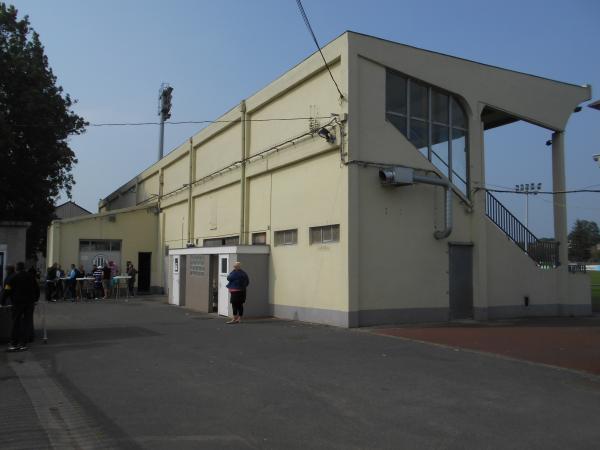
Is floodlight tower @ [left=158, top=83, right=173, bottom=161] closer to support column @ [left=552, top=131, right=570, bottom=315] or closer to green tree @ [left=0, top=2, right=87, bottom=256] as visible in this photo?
green tree @ [left=0, top=2, right=87, bottom=256]

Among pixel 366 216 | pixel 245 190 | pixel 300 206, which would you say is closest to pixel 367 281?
pixel 366 216

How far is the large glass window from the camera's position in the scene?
52.6 ft

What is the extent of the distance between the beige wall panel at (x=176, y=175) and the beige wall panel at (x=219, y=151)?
6.46 ft

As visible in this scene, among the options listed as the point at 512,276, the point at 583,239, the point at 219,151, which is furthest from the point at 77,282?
the point at 583,239

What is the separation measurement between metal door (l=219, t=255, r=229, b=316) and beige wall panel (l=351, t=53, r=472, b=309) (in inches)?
202

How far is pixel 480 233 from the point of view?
665 inches

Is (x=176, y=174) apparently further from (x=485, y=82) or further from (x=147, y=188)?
(x=485, y=82)

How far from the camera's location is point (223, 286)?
59.4 feet

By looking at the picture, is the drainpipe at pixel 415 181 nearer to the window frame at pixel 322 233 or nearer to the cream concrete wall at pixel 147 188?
the window frame at pixel 322 233

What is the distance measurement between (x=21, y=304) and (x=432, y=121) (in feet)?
39.9

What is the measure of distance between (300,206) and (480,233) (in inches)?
218

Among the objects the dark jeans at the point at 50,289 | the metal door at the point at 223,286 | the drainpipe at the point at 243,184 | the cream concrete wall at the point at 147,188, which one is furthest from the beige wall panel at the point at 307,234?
the cream concrete wall at the point at 147,188

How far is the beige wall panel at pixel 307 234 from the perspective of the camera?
579 inches

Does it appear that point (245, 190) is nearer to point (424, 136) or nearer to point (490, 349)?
point (424, 136)
